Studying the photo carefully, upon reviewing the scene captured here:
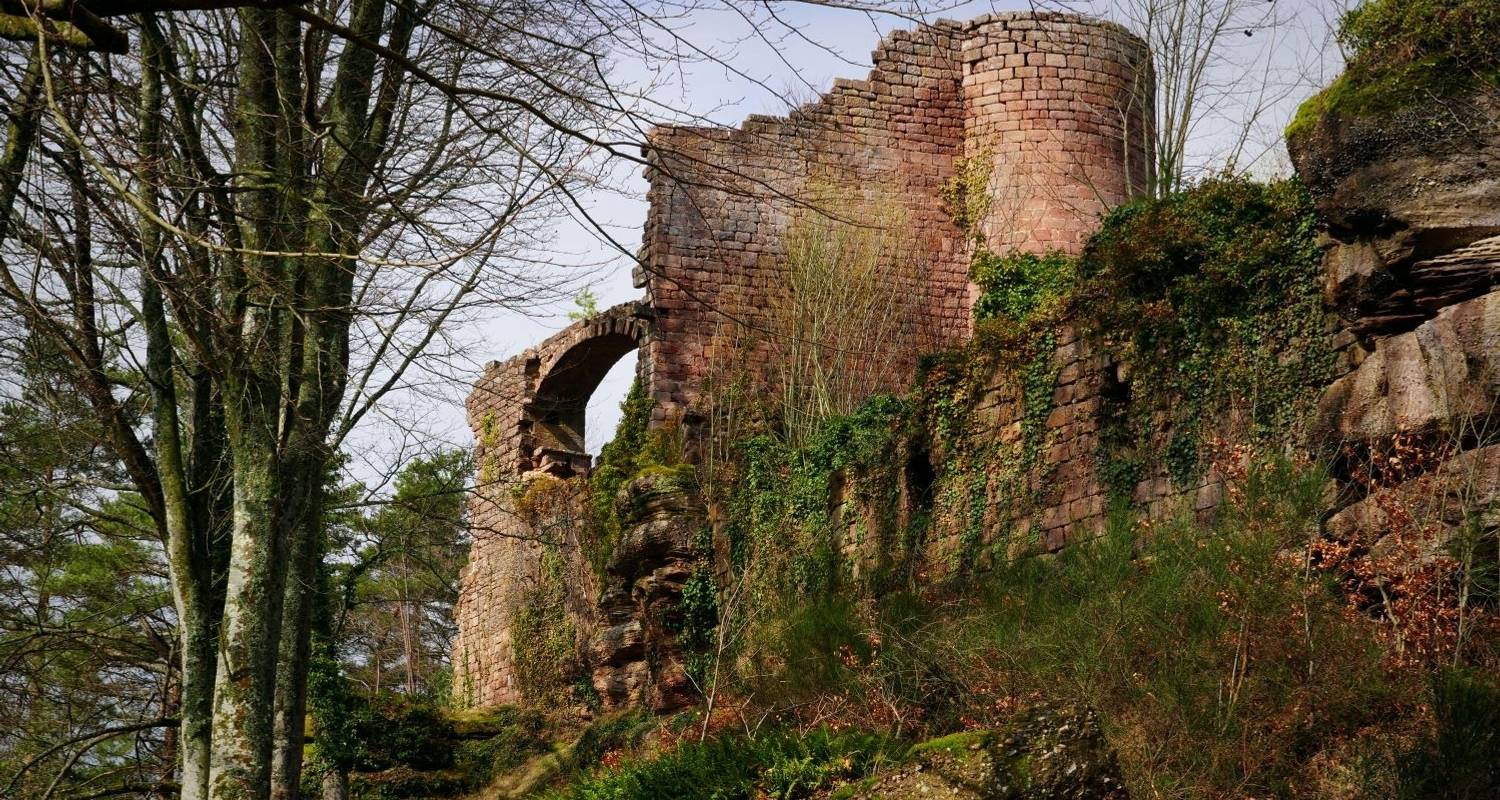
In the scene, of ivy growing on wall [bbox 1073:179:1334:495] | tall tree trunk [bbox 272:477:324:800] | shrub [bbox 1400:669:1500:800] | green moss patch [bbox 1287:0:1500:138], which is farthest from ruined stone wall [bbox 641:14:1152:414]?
shrub [bbox 1400:669:1500:800]

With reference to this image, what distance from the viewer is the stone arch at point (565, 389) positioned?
814 inches

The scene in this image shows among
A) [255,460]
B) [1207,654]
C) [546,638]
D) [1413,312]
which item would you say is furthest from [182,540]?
[546,638]

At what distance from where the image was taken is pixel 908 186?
20.2m

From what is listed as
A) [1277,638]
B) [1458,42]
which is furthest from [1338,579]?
[1458,42]

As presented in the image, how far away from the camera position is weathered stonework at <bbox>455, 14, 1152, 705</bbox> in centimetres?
1920

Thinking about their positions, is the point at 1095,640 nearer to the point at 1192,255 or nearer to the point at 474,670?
the point at 1192,255

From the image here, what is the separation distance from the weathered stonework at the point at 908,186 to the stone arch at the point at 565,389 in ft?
0.25

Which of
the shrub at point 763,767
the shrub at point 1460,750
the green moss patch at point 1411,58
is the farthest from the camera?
the green moss patch at point 1411,58

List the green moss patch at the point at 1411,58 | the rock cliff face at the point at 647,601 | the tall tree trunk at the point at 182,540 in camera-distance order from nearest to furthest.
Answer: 1. the tall tree trunk at the point at 182,540
2. the green moss patch at the point at 1411,58
3. the rock cliff face at the point at 647,601

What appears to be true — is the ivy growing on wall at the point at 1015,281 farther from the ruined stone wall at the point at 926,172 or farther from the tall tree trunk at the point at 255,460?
the tall tree trunk at the point at 255,460

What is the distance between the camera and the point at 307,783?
53.9ft

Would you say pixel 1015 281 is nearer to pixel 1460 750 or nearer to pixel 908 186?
pixel 908 186

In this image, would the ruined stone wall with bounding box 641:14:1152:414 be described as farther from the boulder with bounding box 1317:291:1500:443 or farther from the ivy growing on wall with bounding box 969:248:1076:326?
the boulder with bounding box 1317:291:1500:443

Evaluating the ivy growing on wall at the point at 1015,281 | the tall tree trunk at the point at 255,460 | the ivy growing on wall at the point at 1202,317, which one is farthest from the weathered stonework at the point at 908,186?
the tall tree trunk at the point at 255,460
